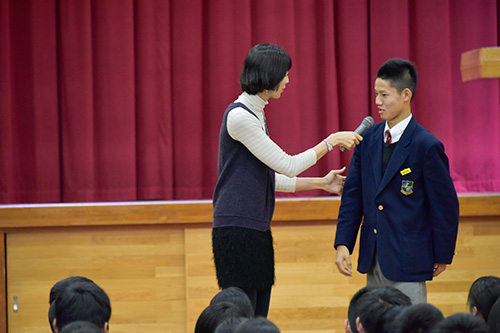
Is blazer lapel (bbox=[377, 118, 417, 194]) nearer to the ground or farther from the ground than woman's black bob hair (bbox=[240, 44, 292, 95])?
nearer to the ground

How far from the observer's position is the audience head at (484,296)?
8.16 ft

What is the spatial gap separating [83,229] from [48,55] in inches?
40.5

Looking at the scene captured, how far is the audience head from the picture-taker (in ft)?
8.16

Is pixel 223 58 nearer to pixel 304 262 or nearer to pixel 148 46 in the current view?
pixel 148 46

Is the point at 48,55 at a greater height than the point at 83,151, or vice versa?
the point at 48,55

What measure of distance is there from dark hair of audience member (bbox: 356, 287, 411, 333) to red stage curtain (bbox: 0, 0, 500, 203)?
2.10 meters

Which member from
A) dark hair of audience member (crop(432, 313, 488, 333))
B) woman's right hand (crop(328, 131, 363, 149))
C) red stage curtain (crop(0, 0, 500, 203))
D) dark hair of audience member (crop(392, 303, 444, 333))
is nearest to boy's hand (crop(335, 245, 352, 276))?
Answer: woman's right hand (crop(328, 131, 363, 149))

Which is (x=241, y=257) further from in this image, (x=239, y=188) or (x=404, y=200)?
(x=404, y=200)

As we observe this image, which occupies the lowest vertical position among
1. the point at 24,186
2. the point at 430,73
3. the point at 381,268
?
the point at 381,268

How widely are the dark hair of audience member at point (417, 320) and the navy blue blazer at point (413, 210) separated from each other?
68 cm

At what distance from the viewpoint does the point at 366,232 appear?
266 cm

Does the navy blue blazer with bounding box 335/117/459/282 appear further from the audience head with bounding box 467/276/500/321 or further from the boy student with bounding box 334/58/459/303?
the audience head with bounding box 467/276/500/321

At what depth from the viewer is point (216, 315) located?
212 centimetres

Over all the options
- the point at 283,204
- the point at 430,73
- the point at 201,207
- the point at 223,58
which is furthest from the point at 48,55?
the point at 430,73
